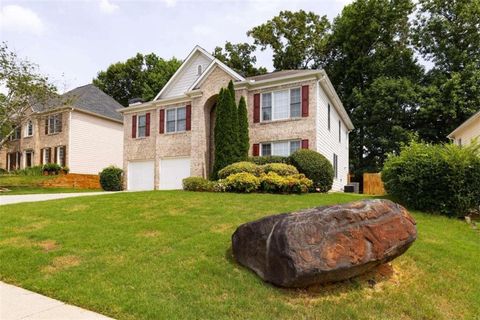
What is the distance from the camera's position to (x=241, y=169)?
1539cm

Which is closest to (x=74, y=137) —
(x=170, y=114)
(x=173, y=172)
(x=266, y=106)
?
(x=170, y=114)

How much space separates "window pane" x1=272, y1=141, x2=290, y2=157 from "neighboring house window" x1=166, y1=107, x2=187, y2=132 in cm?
612

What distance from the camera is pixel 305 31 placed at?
34875 mm

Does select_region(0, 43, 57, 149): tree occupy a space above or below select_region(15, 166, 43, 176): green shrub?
above

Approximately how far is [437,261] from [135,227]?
5.99 meters

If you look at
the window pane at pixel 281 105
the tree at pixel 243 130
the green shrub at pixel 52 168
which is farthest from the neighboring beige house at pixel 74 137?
the window pane at pixel 281 105

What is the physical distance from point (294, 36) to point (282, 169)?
955 inches

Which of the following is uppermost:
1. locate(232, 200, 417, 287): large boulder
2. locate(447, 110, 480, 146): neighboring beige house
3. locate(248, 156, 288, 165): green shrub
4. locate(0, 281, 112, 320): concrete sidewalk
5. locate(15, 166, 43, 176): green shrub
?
locate(447, 110, 480, 146): neighboring beige house

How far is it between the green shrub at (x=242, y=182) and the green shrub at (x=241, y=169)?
1.83 ft

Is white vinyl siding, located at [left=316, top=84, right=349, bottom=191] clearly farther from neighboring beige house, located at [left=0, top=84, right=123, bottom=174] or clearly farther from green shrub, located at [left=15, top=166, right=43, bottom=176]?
green shrub, located at [left=15, top=166, right=43, bottom=176]

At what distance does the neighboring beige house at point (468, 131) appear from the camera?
1970cm

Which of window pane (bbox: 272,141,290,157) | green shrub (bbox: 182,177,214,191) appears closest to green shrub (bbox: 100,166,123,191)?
green shrub (bbox: 182,177,214,191)

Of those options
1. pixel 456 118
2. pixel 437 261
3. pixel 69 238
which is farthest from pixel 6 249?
pixel 456 118

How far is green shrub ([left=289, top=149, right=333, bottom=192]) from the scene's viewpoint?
14953 millimetres
